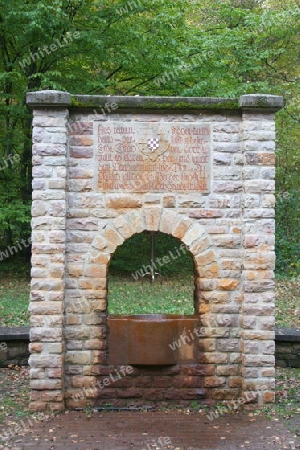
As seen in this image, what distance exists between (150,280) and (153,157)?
9133 mm

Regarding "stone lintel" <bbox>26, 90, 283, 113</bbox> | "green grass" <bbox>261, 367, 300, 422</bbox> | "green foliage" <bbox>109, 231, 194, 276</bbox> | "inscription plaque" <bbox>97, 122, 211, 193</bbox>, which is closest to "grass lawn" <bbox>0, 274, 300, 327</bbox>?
"green foliage" <bbox>109, 231, 194, 276</bbox>

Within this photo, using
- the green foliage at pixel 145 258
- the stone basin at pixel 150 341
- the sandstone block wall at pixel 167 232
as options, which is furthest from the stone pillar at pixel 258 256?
the green foliage at pixel 145 258

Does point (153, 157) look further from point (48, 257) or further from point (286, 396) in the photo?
point (286, 396)

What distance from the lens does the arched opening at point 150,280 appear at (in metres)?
10.9

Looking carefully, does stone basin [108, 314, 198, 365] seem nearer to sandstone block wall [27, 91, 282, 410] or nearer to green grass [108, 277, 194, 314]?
sandstone block wall [27, 91, 282, 410]

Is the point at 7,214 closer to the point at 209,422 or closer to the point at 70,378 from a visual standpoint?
the point at 70,378

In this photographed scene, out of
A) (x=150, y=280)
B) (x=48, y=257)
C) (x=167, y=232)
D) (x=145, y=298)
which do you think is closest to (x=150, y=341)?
(x=167, y=232)

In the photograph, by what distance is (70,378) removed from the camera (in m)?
6.07

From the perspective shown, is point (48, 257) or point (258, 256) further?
point (258, 256)

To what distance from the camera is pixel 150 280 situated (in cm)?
1498

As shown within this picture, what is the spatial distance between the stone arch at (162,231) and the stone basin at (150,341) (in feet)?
1.01

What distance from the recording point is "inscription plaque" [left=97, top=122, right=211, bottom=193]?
6.09 metres

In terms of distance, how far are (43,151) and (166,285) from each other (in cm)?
882

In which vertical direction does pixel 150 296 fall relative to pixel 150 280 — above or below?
below
